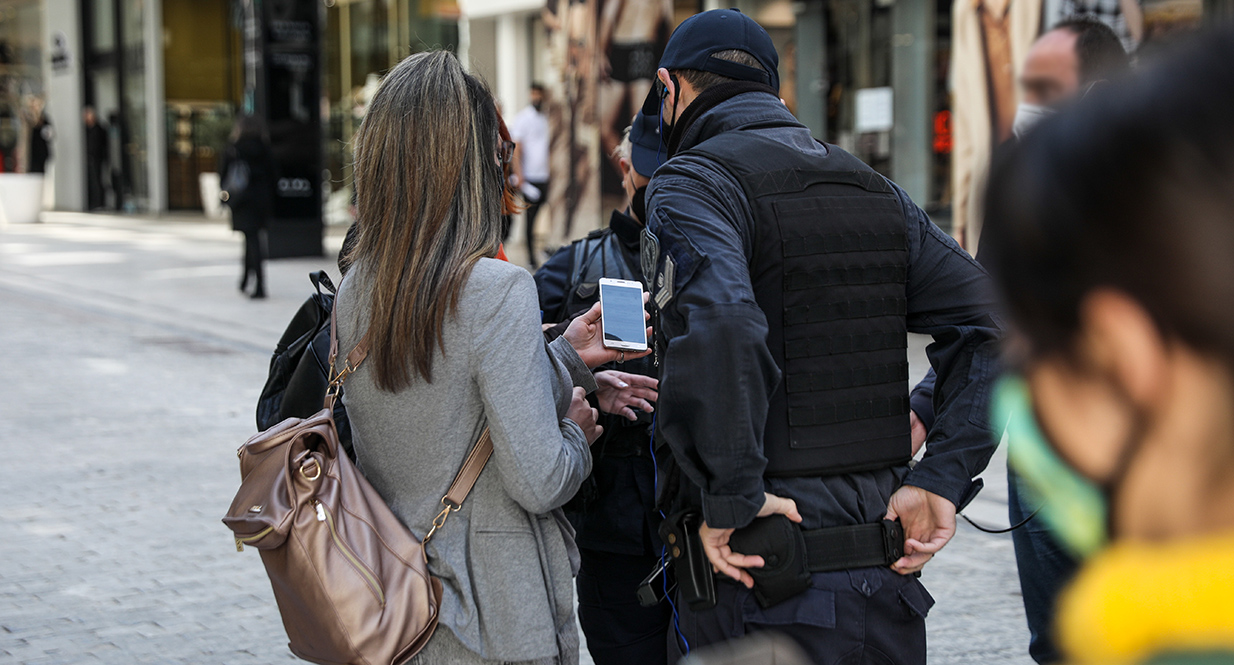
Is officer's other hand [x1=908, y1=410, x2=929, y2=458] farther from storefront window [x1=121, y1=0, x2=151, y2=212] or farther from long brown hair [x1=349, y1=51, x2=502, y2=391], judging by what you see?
storefront window [x1=121, y1=0, x2=151, y2=212]

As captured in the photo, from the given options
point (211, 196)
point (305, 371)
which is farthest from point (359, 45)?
point (305, 371)

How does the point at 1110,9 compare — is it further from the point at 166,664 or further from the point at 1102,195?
the point at 1102,195

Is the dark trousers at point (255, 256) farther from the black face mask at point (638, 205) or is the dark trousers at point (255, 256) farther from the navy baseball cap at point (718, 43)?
the navy baseball cap at point (718, 43)

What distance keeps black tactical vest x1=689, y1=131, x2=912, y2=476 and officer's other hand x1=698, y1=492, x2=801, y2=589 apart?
0.28 feet

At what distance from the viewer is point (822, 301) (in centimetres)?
224

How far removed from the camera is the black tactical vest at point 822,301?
87.4 inches

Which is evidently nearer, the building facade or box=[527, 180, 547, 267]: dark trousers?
the building facade

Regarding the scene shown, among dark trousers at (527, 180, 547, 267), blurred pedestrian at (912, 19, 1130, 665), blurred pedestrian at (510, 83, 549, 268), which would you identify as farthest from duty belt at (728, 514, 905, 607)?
blurred pedestrian at (510, 83, 549, 268)

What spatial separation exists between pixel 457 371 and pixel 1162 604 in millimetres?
1633


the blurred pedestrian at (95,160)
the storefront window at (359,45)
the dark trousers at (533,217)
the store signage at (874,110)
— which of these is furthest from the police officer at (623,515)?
the blurred pedestrian at (95,160)

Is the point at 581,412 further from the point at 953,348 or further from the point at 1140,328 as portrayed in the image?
the point at 1140,328

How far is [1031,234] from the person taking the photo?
845 millimetres

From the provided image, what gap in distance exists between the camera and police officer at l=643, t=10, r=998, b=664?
6.68 feet

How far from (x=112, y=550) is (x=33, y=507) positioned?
870mm
